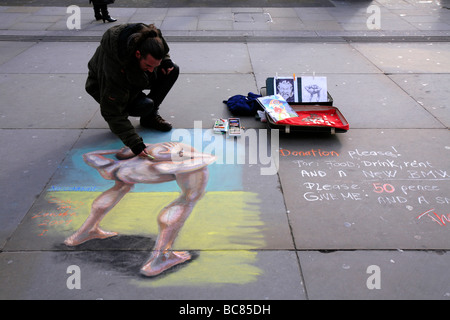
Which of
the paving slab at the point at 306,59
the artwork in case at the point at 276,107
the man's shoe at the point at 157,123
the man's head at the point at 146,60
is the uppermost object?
the man's head at the point at 146,60

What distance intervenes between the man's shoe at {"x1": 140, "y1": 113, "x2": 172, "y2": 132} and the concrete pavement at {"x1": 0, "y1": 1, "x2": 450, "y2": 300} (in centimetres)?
16

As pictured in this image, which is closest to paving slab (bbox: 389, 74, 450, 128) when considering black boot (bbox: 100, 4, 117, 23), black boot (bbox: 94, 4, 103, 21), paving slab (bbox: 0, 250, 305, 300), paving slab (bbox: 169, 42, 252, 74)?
paving slab (bbox: 169, 42, 252, 74)

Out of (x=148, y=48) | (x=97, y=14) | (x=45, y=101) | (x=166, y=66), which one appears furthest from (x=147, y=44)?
(x=97, y=14)

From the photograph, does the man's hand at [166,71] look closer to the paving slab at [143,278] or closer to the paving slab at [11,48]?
the paving slab at [143,278]

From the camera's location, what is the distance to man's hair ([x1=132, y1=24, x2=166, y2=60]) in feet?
10.0

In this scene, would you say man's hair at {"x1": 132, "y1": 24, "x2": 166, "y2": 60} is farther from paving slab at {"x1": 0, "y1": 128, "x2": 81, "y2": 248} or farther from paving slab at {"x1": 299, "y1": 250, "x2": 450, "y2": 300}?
paving slab at {"x1": 299, "y1": 250, "x2": 450, "y2": 300}

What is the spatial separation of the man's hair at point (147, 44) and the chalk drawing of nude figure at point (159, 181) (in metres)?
1.06

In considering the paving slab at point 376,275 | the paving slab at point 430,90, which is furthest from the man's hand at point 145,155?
the paving slab at point 430,90

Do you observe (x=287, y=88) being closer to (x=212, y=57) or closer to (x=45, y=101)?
(x=212, y=57)

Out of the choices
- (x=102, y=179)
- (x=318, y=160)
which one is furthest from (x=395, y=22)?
(x=102, y=179)

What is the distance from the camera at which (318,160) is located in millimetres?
3793

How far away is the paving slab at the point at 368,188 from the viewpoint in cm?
287

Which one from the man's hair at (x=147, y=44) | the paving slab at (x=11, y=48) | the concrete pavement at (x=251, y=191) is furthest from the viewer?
the paving slab at (x=11, y=48)
